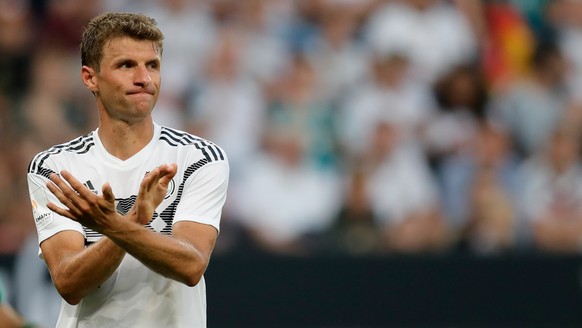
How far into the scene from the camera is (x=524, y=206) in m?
10.7

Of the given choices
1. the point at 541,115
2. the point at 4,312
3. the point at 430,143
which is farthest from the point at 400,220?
the point at 4,312

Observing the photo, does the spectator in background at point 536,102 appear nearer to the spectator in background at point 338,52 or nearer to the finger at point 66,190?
the spectator in background at point 338,52

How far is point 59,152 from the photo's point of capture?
195 inches

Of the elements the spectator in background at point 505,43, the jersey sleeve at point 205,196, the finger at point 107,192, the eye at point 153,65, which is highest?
the spectator in background at point 505,43

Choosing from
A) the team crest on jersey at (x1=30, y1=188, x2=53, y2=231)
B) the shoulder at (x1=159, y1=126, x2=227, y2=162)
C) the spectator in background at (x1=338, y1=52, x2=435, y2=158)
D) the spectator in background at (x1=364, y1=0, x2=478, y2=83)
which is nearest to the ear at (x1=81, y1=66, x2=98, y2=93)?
the shoulder at (x1=159, y1=126, x2=227, y2=162)

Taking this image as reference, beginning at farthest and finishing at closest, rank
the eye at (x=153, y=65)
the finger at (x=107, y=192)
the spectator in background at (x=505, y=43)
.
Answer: the spectator in background at (x=505, y=43) → the eye at (x=153, y=65) → the finger at (x=107, y=192)

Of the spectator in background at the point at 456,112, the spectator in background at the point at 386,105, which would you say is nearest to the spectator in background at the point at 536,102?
the spectator in background at the point at 456,112

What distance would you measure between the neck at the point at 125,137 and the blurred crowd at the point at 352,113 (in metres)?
4.81

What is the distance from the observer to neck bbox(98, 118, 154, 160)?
491 centimetres

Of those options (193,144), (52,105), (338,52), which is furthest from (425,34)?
(193,144)

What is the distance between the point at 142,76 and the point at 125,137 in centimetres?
36

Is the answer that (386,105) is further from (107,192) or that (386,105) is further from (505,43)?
(107,192)

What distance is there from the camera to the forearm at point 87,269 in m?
4.41

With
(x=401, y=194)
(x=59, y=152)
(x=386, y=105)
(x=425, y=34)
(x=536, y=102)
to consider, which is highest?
(x=425, y=34)
